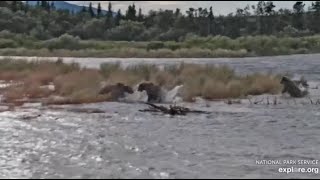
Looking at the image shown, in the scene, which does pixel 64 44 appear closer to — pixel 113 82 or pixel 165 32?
pixel 165 32

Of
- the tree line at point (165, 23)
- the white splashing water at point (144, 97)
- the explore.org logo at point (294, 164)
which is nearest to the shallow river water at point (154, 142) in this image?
the explore.org logo at point (294, 164)

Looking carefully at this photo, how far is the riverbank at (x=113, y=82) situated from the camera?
2025 cm

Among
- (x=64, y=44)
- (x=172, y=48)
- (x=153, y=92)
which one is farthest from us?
(x=64, y=44)

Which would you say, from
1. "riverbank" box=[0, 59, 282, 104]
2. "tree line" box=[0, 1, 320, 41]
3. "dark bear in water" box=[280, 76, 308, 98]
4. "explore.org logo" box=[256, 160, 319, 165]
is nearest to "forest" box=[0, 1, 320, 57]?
"tree line" box=[0, 1, 320, 41]

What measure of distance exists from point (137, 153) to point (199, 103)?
870cm

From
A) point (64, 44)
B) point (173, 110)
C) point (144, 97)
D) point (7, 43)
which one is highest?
point (173, 110)

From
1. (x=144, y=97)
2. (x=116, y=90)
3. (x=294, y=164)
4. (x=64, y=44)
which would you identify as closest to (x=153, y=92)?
(x=144, y=97)

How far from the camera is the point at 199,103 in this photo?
1914cm

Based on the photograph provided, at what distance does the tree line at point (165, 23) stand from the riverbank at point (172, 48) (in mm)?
16965

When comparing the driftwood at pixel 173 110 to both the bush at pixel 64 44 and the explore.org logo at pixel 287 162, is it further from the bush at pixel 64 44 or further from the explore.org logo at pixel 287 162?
the bush at pixel 64 44

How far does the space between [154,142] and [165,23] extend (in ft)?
370

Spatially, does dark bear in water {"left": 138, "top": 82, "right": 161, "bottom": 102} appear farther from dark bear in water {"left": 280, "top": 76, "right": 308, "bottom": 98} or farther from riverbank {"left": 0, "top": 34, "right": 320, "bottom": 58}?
riverbank {"left": 0, "top": 34, "right": 320, "bottom": 58}

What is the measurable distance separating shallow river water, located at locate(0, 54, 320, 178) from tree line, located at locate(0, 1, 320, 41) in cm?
7976

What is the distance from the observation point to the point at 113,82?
75.4ft
